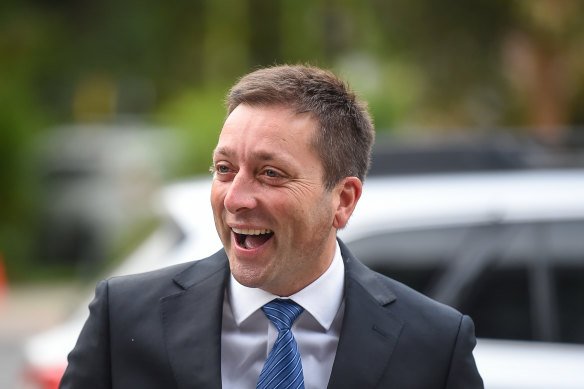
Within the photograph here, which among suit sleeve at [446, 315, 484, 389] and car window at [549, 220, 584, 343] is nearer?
suit sleeve at [446, 315, 484, 389]

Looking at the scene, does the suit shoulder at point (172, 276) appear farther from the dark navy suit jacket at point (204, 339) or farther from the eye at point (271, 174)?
the eye at point (271, 174)

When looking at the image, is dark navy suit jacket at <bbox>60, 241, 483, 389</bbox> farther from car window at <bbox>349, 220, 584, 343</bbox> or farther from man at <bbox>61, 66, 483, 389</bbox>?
car window at <bbox>349, 220, 584, 343</bbox>

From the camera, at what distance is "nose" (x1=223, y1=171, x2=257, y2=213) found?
244 centimetres

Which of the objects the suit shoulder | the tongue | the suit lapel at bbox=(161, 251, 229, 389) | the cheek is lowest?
the suit lapel at bbox=(161, 251, 229, 389)

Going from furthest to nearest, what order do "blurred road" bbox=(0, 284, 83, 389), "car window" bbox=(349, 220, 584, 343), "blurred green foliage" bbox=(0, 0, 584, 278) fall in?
"blurred green foliage" bbox=(0, 0, 584, 278) < "blurred road" bbox=(0, 284, 83, 389) < "car window" bbox=(349, 220, 584, 343)

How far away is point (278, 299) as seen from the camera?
103 inches

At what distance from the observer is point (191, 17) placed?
2853 cm

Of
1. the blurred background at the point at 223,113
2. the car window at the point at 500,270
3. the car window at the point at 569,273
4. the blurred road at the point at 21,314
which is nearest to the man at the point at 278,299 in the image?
the car window at the point at 500,270

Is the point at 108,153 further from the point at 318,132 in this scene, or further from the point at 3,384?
the point at 318,132

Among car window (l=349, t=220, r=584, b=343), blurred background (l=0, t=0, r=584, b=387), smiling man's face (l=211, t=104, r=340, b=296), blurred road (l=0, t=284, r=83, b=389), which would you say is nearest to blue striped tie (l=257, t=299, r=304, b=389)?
smiling man's face (l=211, t=104, r=340, b=296)

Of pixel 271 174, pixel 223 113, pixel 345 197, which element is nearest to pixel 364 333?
pixel 345 197

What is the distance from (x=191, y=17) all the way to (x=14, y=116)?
39.0 ft

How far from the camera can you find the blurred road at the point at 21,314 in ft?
36.4

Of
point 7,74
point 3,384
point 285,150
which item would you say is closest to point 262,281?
point 285,150
